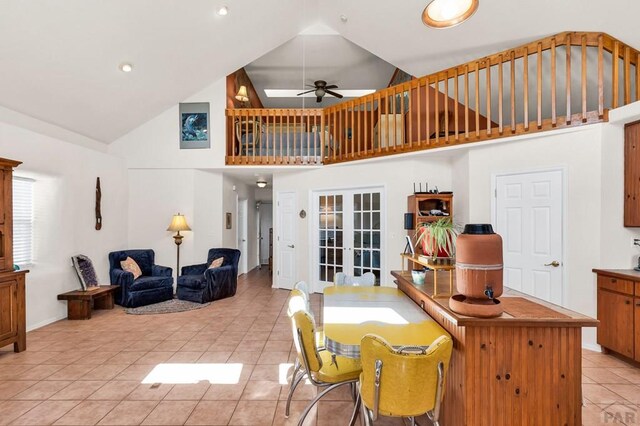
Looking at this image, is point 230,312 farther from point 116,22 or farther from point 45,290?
point 116,22

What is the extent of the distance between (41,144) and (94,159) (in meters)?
1.09

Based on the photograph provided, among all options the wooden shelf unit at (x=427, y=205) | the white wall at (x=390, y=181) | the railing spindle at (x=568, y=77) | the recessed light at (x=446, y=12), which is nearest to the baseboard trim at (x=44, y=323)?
the white wall at (x=390, y=181)

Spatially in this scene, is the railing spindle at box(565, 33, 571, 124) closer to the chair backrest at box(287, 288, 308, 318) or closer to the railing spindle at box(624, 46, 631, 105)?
the railing spindle at box(624, 46, 631, 105)

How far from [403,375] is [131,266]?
5.62m

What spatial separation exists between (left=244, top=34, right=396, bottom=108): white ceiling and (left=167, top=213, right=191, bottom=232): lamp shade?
393 centimetres

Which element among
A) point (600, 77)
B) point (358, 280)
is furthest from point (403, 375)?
point (600, 77)

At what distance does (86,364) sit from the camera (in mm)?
3287

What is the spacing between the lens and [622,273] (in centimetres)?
319

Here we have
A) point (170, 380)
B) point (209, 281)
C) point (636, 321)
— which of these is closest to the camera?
point (170, 380)

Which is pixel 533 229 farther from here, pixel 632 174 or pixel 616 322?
pixel 616 322

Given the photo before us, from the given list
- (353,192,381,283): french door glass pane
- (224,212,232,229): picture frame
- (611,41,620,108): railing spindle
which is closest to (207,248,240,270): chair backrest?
(224,212,232,229): picture frame

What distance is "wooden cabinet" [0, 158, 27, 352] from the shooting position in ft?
11.1

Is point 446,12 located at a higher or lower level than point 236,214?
higher

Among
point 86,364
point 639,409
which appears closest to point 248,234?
point 86,364
